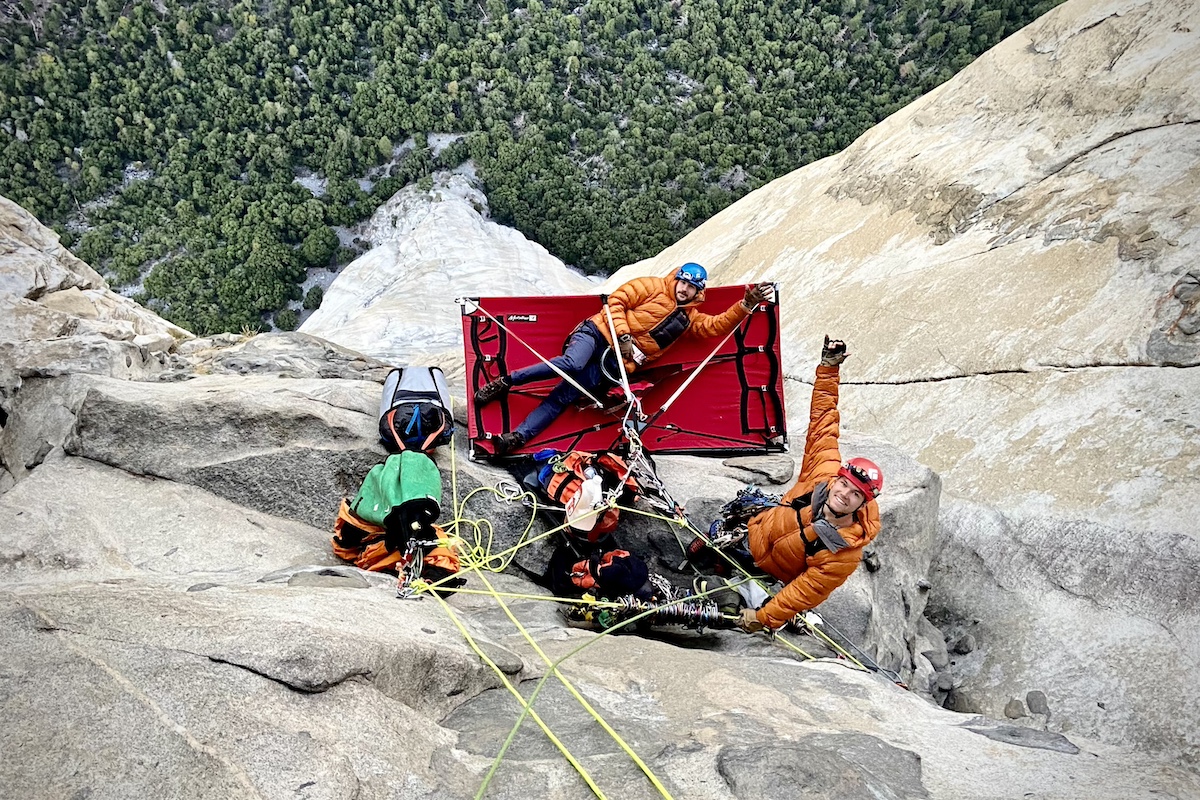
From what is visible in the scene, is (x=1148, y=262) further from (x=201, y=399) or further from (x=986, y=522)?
(x=201, y=399)

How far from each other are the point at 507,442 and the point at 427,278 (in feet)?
63.3

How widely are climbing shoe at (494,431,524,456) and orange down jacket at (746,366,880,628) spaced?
2.22 metres

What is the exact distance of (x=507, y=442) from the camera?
6.07 meters

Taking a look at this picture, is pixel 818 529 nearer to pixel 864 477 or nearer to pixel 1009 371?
pixel 864 477

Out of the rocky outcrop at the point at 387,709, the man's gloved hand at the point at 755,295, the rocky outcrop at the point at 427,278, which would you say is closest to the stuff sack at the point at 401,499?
the rocky outcrop at the point at 387,709

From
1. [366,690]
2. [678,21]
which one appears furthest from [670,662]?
[678,21]

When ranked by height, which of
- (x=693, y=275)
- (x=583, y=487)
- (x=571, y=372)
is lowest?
(x=583, y=487)

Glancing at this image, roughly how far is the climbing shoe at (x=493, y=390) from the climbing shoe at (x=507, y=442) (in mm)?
442

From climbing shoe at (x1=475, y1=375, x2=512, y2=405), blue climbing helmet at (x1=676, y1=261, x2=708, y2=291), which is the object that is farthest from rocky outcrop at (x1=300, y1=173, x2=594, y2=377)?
blue climbing helmet at (x1=676, y1=261, x2=708, y2=291)

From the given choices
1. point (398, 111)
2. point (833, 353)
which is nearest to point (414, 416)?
point (833, 353)

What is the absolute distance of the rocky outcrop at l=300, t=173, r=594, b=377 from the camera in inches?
735

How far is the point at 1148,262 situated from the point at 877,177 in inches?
231

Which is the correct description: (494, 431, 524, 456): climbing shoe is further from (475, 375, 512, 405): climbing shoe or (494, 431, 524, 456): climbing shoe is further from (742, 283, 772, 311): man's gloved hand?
(742, 283, 772, 311): man's gloved hand

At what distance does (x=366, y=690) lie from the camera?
2721 millimetres
